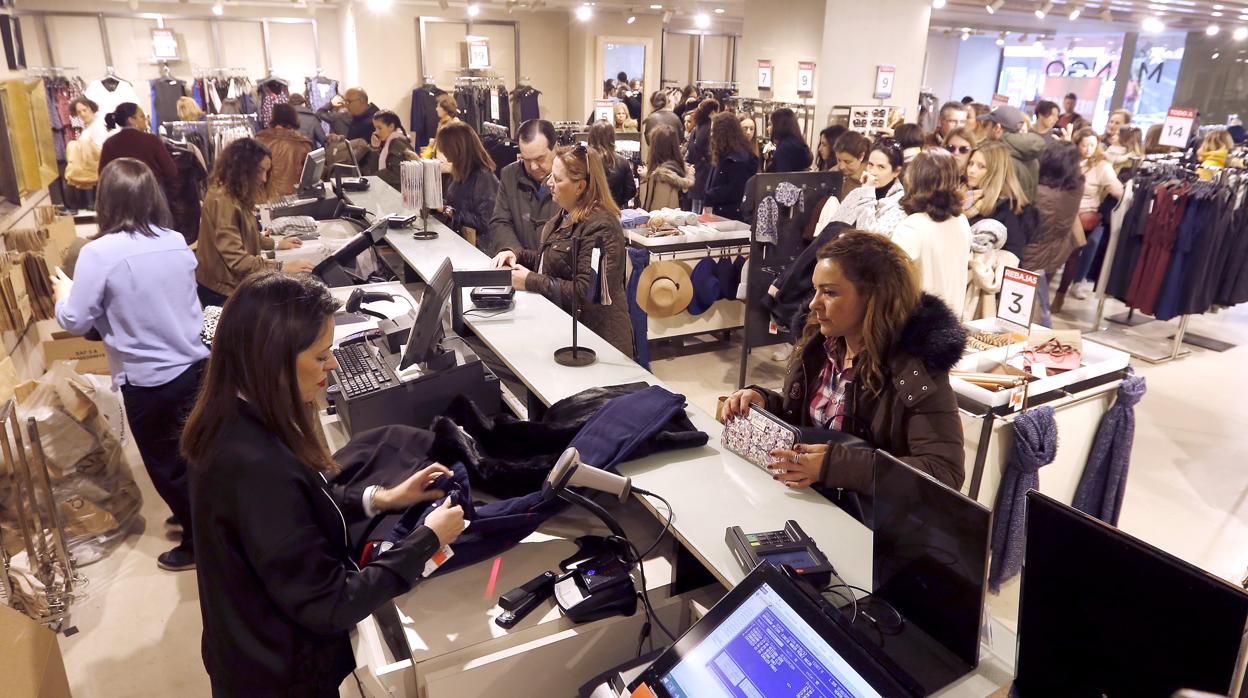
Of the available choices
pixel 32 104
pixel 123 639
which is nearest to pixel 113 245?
pixel 123 639

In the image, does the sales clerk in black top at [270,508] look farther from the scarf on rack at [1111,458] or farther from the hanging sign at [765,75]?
the hanging sign at [765,75]

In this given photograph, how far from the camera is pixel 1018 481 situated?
2.93 meters

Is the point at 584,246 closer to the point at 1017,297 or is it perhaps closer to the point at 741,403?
the point at 741,403

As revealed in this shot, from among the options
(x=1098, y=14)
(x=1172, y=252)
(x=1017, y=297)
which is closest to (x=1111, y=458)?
(x=1017, y=297)

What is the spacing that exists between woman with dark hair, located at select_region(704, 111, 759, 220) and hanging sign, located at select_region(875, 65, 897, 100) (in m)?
3.55

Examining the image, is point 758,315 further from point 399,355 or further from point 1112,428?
point 399,355

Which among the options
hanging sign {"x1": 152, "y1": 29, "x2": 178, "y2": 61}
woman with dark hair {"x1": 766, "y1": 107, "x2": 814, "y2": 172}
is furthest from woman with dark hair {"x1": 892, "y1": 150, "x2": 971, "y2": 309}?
hanging sign {"x1": 152, "y1": 29, "x2": 178, "y2": 61}

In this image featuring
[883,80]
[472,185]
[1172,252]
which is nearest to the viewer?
[472,185]

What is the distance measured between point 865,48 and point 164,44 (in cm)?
960

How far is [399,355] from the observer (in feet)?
9.19

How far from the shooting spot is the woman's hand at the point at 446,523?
1.65 metres

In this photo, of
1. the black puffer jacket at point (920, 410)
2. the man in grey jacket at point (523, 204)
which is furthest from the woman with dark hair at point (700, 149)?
the black puffer jacket at point (920, 410)

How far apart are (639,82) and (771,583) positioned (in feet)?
44.7

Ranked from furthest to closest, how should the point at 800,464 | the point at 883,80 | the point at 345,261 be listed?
the point at 883,80
the point at 345,261
the point at 800,464
